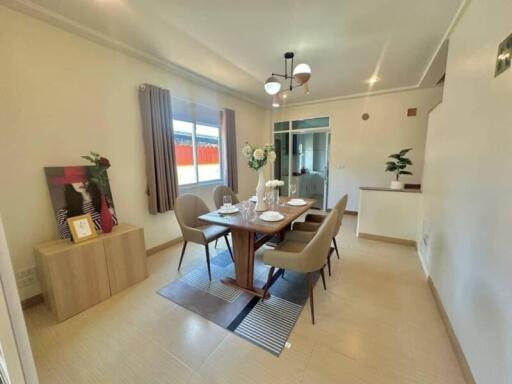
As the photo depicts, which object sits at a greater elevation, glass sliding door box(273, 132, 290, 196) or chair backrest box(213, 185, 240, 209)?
glass sliding door box(273, 132, 290, 196)

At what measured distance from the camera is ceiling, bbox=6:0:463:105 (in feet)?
6.06

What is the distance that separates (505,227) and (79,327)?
2943 millimetres

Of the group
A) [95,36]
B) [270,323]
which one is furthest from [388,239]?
[95,36]

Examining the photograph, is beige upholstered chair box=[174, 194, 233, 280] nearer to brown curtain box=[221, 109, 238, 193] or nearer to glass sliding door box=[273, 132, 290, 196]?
brown curtain box=[221, 109, 238, 193]

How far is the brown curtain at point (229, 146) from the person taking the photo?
4.05 meters

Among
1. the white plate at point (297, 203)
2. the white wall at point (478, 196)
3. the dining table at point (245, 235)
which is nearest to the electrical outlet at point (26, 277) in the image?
the dining table at point (245, 235)

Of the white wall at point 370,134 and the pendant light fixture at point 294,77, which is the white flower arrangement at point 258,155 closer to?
the pendant light fixture at point 294,77

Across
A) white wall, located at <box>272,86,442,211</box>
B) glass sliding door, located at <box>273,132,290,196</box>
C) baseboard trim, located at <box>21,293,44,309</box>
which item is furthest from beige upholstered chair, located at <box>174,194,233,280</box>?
white wall, located at <box>272,86,442,211</box>

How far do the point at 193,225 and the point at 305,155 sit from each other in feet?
12.0

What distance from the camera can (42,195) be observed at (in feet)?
6.55

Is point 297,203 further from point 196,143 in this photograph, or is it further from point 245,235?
point 196,143

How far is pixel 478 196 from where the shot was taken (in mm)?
1338

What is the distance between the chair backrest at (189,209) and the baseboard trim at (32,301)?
146cm

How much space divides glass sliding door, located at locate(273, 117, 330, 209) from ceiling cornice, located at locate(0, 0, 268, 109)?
241cm
